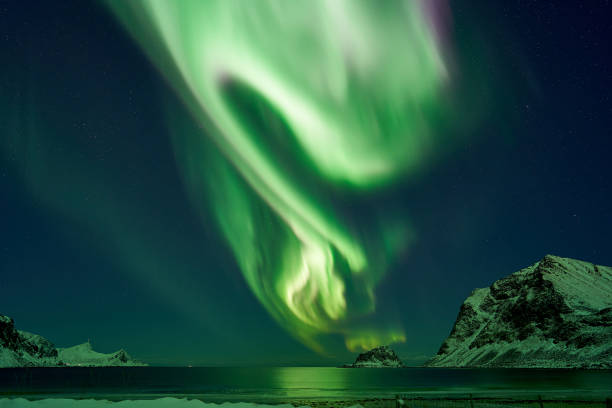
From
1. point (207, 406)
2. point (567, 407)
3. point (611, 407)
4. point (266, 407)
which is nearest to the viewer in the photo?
point (611, 407)

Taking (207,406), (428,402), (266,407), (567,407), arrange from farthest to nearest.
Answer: (428,402)
(567,407)
(207,406)
(266,407)

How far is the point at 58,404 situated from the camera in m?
52.6

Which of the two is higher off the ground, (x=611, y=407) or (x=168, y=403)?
(x=168, y=403)

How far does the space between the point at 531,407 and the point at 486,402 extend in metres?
8.56

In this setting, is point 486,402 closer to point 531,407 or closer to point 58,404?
point 531,407

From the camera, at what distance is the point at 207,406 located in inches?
2025

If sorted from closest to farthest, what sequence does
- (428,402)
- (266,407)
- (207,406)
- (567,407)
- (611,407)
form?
(611,407)
(266,407)
(207,406)
(567,407)
(428,402)

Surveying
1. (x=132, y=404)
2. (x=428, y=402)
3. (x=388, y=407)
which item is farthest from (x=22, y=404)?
(x=428, y=402)

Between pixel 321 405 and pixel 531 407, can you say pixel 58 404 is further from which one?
pixel 531 407

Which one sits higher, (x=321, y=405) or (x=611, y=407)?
(x=321, y=405)

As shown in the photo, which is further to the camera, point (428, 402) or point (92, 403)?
point (428, 402)

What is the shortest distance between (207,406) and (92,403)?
13.0m

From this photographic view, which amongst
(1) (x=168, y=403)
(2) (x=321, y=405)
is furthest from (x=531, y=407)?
(1) (x=168, y=403)

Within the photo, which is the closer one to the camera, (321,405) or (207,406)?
(207,406)
